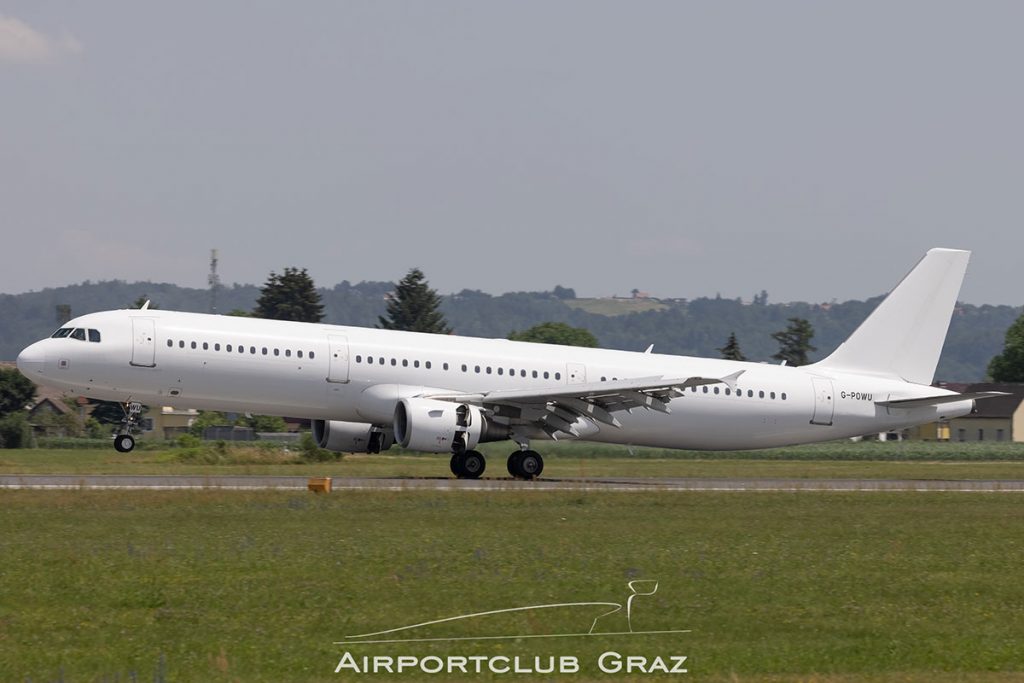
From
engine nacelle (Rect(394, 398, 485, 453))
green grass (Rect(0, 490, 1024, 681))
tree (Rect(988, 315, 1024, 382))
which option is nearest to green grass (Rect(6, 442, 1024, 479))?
Answer: engine nacelle (Rect(394, 398, 485, 453))

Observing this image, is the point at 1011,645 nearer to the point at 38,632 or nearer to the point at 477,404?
the point at 38,632

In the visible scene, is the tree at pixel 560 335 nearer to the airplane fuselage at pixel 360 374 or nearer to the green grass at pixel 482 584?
the airplane fuselage at pixel 360 374

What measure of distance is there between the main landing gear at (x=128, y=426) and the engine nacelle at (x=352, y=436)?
15.8ft

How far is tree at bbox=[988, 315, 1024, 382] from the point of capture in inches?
5153

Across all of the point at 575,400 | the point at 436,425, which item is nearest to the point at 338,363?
the point at 436,425

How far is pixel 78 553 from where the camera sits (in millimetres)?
20344

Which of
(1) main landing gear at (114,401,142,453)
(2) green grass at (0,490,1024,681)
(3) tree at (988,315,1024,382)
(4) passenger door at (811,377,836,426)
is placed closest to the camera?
(2) green grass at (0,490,1024,681)

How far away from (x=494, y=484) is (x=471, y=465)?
2.38 metres

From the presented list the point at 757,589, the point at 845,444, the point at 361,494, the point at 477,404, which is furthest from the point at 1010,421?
the point at 757,589

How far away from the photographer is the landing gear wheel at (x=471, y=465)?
37.3 metres

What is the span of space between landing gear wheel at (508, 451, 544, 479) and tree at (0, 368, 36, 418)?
231 feet

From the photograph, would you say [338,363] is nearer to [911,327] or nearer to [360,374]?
[360,374]

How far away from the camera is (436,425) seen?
35.3m

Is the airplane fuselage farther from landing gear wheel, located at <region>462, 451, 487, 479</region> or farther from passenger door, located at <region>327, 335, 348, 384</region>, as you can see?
landing gear wheel, located at <region>462, 451, 487, 479</region>
